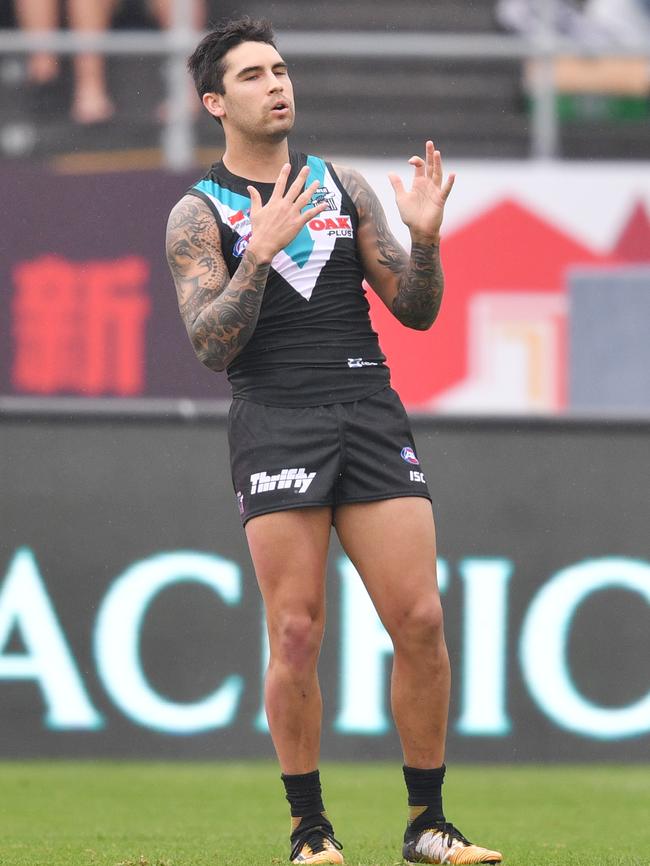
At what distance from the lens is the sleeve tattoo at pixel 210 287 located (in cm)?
459

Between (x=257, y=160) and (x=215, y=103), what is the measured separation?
8.3 inches

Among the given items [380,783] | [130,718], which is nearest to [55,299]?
[130,718]

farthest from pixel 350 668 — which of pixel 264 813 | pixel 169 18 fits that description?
pixel 169 18

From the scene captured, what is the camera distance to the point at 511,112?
36.7 ft

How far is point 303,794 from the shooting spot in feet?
15.5

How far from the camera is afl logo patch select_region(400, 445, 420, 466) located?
190 inches

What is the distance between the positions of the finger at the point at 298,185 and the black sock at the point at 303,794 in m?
1.56

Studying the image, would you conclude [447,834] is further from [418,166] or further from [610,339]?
[610,339]

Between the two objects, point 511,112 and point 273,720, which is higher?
point 511,112

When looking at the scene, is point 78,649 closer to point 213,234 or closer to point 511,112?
point 213,234

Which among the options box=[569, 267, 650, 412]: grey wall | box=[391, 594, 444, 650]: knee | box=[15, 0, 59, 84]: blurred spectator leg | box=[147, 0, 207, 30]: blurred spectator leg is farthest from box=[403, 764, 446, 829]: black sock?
box=[15, 0, 59, 84]: blurred spectator leg

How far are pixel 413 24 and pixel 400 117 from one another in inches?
37.6

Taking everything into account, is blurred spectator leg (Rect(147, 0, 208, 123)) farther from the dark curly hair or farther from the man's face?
the man's face

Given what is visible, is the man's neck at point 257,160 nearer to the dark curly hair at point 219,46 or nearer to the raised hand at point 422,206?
the dark curly hair at point 219,46
